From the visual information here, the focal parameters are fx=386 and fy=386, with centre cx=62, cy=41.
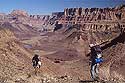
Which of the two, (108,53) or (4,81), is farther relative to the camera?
(108,53)

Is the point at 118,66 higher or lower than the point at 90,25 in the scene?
lower

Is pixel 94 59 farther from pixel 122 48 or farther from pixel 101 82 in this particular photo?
pixel 122 48

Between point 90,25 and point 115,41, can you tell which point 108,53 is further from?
point 90,25

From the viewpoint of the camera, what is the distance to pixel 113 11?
546 feet

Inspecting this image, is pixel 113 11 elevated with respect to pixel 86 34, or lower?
elevated

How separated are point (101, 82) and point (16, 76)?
190 inches

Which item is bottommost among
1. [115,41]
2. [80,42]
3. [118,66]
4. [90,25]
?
[118,66]

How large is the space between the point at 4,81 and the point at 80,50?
105 m

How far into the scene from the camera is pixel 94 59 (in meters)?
15.1

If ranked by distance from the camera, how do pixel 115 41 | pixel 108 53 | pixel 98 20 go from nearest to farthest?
pixel 108 53, pixel 115 41, pixel 98 20

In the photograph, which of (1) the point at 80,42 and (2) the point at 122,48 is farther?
(1) the point at 80,42

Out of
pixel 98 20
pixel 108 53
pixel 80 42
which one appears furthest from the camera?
pixel 98 20

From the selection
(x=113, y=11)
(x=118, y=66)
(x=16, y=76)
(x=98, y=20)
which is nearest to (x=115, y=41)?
(x=118, y=66)

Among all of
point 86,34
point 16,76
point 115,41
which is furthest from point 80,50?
point 16,76
